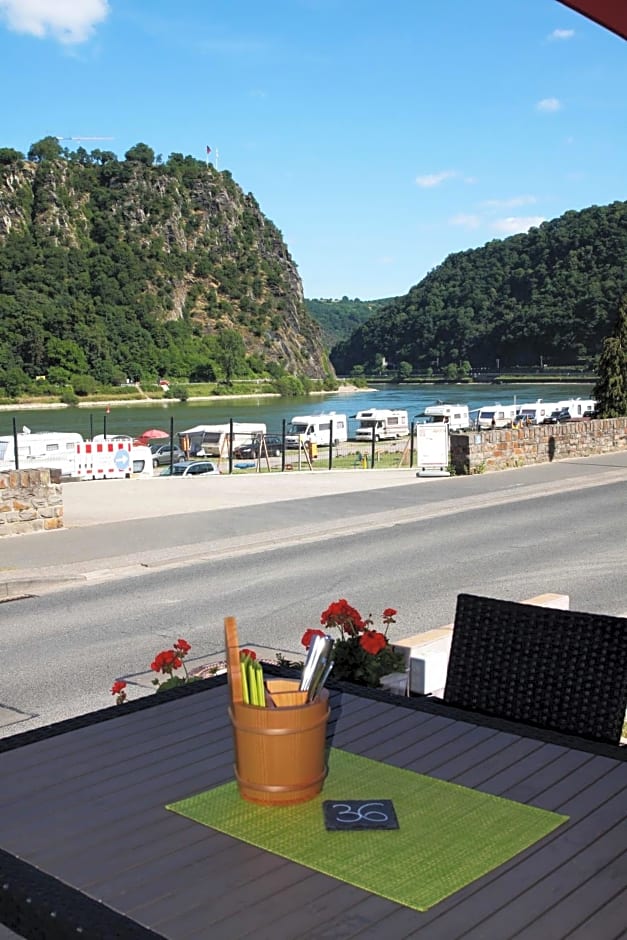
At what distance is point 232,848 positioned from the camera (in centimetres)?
235

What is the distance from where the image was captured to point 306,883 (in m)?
2.18

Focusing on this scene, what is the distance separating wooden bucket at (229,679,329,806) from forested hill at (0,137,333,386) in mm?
130556

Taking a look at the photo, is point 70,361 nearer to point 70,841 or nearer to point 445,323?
point 445,323

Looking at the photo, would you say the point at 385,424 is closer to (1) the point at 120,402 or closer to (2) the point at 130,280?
(1) the point at 120,402

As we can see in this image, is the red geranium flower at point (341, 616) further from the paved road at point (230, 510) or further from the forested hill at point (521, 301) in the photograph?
the forested hill at point (521, 301)

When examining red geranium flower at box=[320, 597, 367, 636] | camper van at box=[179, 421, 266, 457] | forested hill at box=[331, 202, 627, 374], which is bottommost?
camper van at box=[179, 421, 266, 457]

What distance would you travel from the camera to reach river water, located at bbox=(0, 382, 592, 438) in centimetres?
9325

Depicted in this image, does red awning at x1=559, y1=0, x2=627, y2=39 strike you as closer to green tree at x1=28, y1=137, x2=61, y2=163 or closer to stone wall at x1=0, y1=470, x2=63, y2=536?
stone wall at x1=0, y1=470, x2=63, y2=536

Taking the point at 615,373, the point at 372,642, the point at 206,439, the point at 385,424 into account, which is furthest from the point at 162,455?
the point at 372,642

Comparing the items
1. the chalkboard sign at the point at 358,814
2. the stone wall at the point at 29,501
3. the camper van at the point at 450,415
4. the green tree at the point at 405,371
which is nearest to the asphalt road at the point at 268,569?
the stone wall at the point at 29,501

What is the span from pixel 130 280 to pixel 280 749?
6554 inches

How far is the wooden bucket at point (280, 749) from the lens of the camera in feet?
7.72

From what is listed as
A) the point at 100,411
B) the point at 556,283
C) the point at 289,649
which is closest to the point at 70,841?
the point at 289,649

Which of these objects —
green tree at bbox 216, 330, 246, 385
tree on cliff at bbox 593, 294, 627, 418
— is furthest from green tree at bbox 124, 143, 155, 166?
tree on cliff at bbox 593, 294, 627, 418
